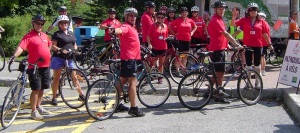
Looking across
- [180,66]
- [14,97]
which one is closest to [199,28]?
[180,66]

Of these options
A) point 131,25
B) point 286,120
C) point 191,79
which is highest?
point 131,25

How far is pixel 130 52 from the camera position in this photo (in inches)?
269

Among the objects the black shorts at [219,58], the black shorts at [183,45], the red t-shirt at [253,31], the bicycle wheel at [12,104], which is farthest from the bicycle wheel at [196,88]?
the bicycle wheel at [12,104]

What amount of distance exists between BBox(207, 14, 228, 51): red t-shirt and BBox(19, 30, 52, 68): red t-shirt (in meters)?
3.17

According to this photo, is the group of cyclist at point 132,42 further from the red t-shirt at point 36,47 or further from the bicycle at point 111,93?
the bicycle at point 111,93

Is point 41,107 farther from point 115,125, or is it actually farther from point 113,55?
point 113,55

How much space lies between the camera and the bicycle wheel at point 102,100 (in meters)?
6.79

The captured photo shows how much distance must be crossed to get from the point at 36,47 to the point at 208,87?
10.8 ft

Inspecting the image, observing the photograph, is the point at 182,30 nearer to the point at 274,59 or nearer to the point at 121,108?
the point at 121,108

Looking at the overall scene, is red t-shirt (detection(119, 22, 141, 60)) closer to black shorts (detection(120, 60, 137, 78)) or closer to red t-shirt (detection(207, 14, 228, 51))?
black shorts (detection(120, 60, 137, 78))

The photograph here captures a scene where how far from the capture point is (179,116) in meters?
7.09

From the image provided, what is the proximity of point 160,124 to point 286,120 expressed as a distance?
2.18m

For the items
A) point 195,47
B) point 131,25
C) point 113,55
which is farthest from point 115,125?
point 195,47

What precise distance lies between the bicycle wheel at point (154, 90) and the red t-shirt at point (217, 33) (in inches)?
46.3
